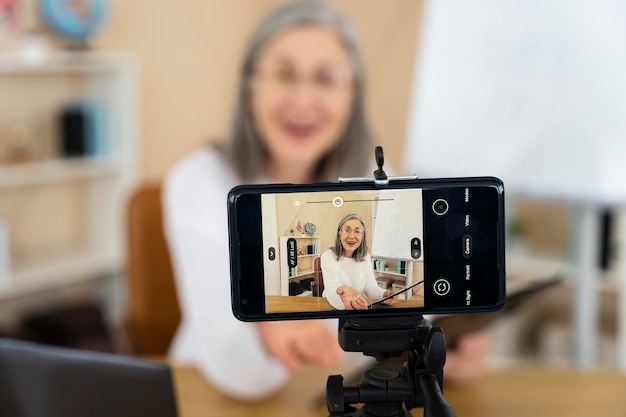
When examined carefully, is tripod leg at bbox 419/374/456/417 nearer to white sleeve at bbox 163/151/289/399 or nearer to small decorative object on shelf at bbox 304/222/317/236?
small decorative object on shelf at bbox 304/222/317/236

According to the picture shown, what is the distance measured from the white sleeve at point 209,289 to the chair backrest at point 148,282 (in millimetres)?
32

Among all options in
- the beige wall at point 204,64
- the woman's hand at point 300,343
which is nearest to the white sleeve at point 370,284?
the woman's hand at point 300,343

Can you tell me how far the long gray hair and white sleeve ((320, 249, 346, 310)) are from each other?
3.52 feet

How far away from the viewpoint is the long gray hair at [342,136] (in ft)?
4.95

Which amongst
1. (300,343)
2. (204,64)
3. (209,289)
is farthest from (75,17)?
(300,343)

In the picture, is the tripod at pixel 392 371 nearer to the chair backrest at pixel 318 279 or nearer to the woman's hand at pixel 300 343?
the chair backrest at pixel 318 279

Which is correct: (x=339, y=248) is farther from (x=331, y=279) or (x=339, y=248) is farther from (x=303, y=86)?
(x=303, y=86)

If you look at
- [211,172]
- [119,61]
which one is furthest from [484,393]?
[119,61]

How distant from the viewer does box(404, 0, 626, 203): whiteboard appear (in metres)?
1.54

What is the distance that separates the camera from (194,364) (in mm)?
1148

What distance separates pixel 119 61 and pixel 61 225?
709 mm

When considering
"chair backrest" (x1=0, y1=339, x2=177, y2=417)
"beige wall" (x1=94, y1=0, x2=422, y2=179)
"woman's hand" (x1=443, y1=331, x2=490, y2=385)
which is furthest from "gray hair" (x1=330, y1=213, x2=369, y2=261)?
"beige wall" (x1=94, y1=0, x2=422, y2=179)

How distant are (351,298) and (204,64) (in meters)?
3.02

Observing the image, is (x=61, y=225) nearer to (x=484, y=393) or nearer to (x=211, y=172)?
(x=211, y=172)
